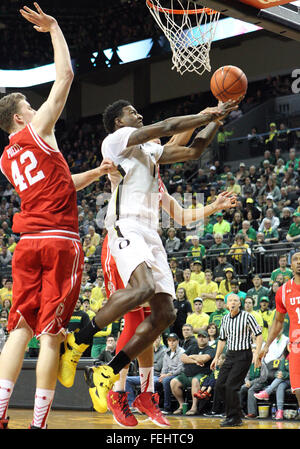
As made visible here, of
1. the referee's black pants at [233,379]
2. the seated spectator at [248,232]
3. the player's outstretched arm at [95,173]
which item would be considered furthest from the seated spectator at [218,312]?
the player's outstretched arm at [95,173]

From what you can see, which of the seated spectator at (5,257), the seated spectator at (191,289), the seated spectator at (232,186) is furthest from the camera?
the seated spectator at (5,257)

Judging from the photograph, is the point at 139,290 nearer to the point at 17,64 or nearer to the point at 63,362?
the point at 63,362

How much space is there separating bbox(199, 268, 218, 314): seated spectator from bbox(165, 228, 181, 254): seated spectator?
2666mm

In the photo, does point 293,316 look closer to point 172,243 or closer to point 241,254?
point 241,254

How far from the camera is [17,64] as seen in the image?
1152 inches

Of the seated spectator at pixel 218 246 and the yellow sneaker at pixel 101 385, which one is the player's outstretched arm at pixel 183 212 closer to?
the yellow sneaker at pixel 101 385

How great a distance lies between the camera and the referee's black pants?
873 cm

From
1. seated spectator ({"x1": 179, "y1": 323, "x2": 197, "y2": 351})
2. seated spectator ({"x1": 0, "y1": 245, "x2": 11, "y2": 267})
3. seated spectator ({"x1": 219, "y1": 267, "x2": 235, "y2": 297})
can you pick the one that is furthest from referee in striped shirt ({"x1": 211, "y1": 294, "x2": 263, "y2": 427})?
seated spectator ({"x1": 0, "y1": 245, "x2": 11, "y2": 267})

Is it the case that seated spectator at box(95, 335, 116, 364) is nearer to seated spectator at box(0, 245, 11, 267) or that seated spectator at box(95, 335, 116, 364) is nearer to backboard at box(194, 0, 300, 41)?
backboard at box(194, 0, 300, 41)

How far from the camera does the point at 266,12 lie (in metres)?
5.96

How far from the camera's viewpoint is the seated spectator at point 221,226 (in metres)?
15.7

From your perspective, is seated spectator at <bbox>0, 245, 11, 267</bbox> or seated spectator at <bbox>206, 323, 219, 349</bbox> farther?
seated spectator at <bbox>0, 245, 11, 267</bbox>

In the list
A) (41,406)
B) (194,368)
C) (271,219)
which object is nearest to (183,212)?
(41,406)

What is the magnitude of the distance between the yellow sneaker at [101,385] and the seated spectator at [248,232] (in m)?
10.3
